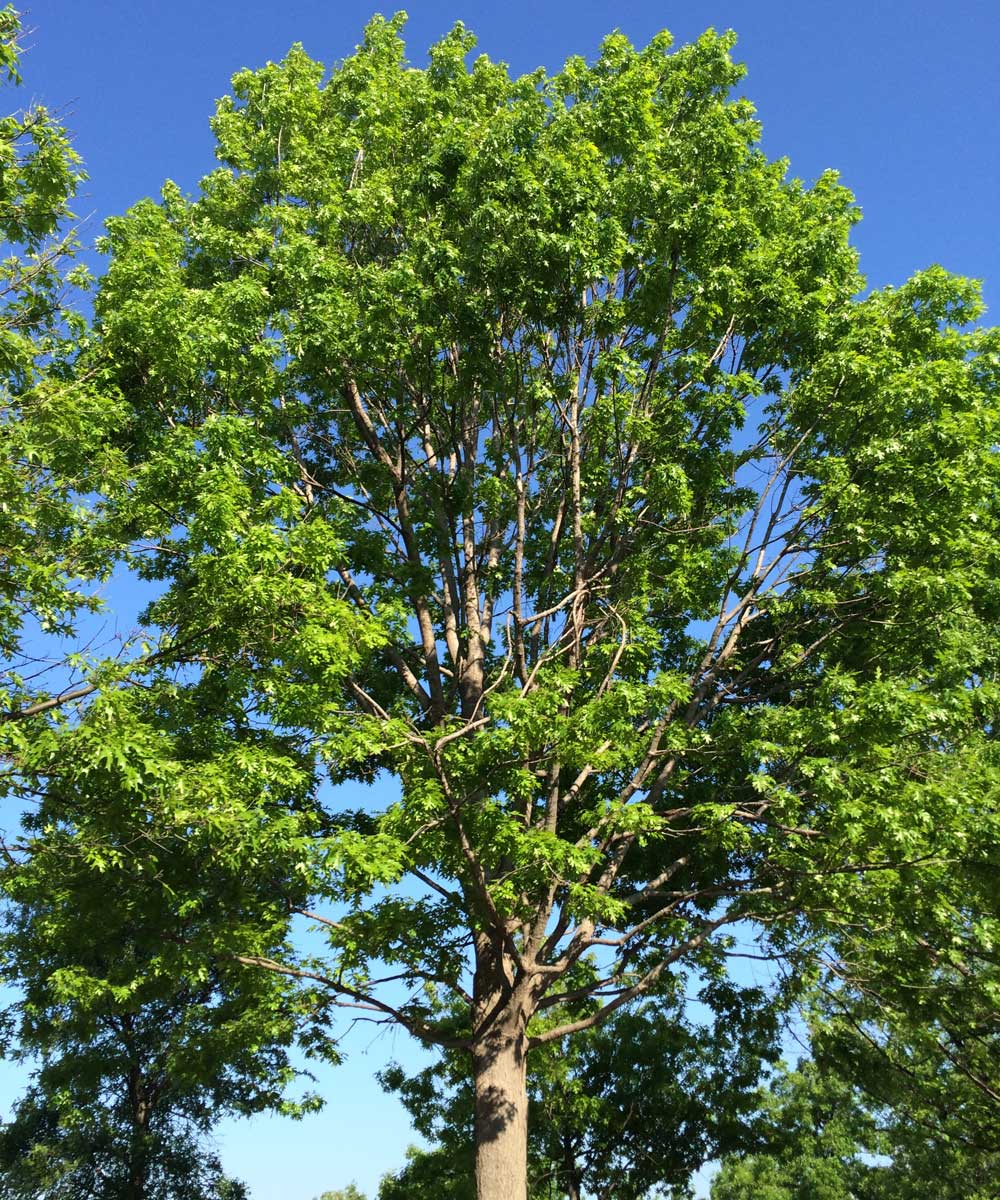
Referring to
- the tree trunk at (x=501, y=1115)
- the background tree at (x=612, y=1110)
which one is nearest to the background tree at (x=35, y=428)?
the tree trunk at (x=501, y=1115)

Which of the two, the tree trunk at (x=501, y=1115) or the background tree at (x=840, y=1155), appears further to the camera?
the background tree at (x=840, y=1155)

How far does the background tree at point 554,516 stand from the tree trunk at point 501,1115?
1.6 inches

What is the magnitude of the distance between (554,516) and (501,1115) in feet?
25.5

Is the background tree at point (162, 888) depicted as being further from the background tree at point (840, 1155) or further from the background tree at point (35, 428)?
the background tree at point (840, 1155)

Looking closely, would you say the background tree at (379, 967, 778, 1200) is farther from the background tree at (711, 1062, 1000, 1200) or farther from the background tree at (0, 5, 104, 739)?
the background tree at (0, 5, 104, 739)

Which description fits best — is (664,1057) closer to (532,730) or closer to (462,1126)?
(462,1126)

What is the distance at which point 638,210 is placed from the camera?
10.9 meters

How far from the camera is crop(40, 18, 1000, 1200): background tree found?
29.5 ft

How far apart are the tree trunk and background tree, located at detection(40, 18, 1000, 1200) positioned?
4 centimetres

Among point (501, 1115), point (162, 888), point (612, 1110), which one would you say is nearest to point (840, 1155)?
point (612, 1110)

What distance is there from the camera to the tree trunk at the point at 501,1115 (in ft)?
30.3

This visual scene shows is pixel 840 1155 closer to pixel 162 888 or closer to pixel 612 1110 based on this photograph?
pixel 612 1110

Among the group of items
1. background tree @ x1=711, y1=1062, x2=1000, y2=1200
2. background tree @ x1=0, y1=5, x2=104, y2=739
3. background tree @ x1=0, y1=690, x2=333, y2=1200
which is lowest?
background tree @ x1=711, y1=1062, x2=1000, y2=1200

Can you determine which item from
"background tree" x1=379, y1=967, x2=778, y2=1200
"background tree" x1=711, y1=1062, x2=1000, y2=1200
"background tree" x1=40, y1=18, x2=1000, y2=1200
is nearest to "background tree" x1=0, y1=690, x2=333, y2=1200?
"background tree" x1=40, y1=18, x2=1000, y2=1200
